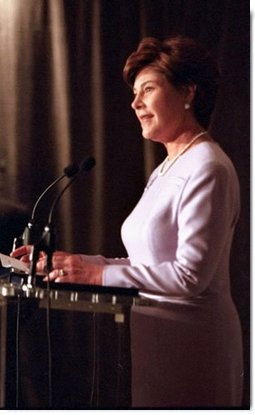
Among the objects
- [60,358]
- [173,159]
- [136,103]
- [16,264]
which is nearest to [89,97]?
[136,103]

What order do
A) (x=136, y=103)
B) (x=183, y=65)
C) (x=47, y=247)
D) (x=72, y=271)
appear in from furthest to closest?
(x=136, y=103) < (x=183, y=65) < (x=72, y=271) < (x=47, y=247)

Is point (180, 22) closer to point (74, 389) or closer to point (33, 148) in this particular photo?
point (33, 148)

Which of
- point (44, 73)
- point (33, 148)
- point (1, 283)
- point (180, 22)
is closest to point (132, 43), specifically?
point (180, 22)

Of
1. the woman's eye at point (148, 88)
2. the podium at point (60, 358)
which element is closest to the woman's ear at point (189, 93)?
the woman's eye at point (148, 88)

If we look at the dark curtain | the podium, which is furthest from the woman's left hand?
the dark curtain

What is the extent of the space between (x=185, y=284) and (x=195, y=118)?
1.83ft

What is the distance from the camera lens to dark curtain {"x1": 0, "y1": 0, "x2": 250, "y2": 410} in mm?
1954

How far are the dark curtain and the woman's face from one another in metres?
0.10

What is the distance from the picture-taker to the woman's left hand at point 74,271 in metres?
1.51

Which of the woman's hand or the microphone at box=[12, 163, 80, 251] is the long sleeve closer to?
the woman's hand

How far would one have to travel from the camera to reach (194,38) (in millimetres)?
1957

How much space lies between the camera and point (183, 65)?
1.75m

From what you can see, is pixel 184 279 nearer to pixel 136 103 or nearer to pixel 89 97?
pixel 136 103

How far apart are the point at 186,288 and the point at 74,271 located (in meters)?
0.30
